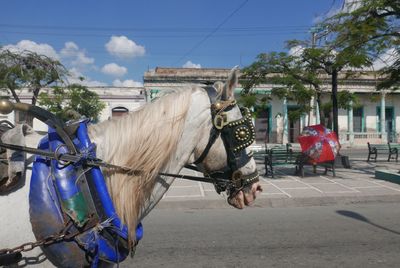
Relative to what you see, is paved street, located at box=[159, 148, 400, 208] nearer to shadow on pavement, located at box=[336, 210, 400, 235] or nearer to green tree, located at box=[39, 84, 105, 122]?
shadow on pavement, located at box=[336, 210, 400, 235]

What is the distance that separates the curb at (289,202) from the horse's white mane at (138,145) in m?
6.06

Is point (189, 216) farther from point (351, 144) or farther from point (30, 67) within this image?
point (351, 144)

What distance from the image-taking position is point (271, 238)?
554 cm

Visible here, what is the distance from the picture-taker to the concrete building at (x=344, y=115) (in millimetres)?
30042

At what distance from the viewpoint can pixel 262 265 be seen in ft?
14.6

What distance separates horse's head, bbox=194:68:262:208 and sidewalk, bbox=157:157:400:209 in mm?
5866

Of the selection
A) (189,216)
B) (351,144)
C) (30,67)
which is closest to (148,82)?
(351,144)

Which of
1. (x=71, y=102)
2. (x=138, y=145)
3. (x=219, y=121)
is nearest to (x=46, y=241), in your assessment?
(x=138, y=145)

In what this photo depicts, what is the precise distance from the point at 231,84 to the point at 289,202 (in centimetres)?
672

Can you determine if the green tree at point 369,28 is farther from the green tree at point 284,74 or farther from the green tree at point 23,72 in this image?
the green tree at point 23,72

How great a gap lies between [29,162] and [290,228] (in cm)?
506

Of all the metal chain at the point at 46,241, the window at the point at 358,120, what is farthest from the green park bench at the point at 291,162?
the window at the point at 358,120

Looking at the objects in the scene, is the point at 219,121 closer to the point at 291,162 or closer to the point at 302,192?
the point at 302,192

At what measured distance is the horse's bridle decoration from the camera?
2.17 metres
